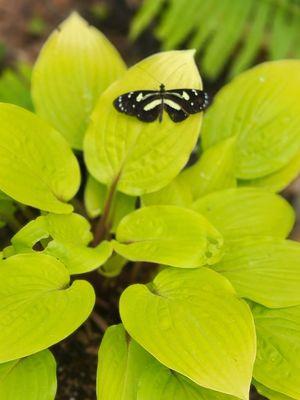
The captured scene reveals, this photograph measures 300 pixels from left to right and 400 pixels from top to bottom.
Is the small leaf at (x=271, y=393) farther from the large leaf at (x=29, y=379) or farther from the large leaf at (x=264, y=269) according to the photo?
the large leaf at (x=29, y=379)

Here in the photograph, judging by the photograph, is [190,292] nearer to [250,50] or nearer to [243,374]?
[243,374]

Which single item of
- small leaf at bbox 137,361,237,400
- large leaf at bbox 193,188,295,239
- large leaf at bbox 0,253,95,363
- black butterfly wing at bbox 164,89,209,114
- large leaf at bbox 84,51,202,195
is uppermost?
black butterfly wing at bbox 164,89,209,114

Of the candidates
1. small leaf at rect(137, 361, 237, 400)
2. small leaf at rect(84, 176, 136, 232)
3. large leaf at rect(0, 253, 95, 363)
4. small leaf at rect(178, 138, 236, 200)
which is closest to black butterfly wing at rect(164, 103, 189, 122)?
small leaf at rect(178, 138, 236, 200)

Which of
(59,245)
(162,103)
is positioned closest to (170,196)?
(162,103)

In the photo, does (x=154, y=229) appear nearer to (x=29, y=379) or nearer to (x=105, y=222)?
(x=105, y=222)

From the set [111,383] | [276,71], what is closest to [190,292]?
[111,383]

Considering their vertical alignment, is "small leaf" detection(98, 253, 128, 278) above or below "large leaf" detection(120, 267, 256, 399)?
below

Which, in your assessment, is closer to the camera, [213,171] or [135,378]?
[135,378]

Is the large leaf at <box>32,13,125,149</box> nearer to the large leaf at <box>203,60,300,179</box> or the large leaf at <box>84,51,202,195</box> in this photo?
the large leaf at <box>84,51,202,195</box>
